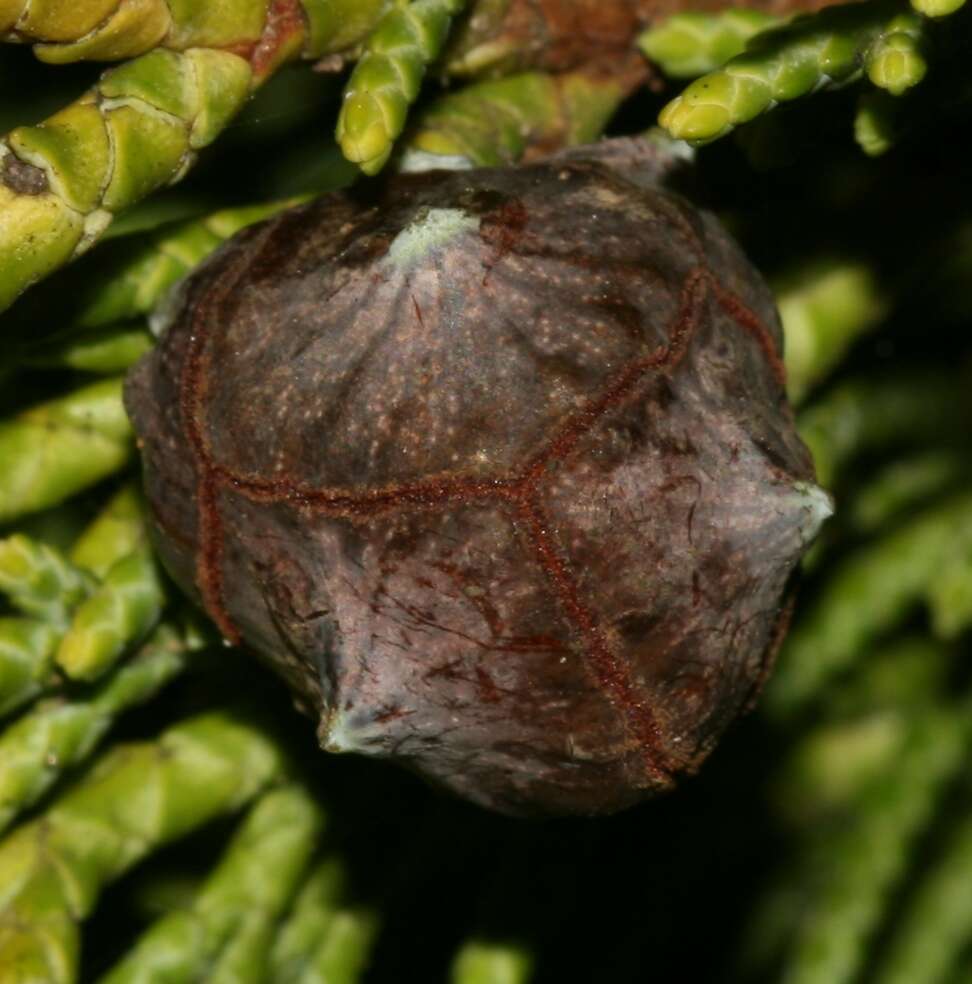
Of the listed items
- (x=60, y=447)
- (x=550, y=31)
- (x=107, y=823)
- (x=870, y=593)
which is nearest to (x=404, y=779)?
(x=107, y=823)

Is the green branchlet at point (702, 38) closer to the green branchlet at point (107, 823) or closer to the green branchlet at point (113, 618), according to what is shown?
the green branchlet at point (113, 618)

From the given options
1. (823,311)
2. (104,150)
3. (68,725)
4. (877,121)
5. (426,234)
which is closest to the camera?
(426,234)

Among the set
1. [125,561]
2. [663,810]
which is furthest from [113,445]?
[663,810]

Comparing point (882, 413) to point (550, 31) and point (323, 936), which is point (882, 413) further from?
point (323, 936)

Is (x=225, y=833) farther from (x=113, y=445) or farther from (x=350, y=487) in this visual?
(x=350, y=487)

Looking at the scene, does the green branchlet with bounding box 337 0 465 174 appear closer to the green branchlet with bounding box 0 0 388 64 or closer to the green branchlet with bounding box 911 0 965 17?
the green branchlet with bounding box 0 0 388 64

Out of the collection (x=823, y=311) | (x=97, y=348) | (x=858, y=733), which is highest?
(x=97, y=348)

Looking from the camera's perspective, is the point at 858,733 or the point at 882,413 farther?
the point at 858,733
